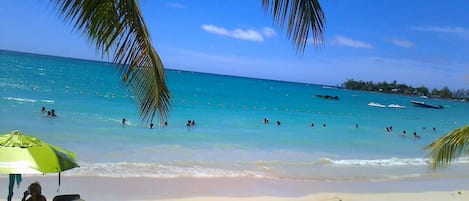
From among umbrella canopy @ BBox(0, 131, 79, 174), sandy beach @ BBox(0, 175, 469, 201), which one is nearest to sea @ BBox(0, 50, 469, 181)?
sandy beach @ BBox(0, 175, 469, 201)

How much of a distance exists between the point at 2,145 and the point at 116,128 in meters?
16.7

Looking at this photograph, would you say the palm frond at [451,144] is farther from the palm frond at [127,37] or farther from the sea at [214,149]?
the sea at [214,149]

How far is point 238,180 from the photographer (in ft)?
39.2

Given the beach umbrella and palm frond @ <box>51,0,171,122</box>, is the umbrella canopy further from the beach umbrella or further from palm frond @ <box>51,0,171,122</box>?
palm frond @ <box>51,0,171,122</box>

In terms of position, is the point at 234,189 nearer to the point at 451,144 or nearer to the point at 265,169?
the point at 265,169

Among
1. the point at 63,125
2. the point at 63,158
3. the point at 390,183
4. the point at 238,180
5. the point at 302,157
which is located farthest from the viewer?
the point at 63,125

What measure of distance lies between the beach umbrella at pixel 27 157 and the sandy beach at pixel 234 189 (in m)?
4.15

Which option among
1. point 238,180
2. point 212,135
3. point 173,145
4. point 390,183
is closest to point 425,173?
point 390,183

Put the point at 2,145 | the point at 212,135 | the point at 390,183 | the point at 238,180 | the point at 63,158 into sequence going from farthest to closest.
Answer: the point at 212,135 < the point at 390,183 < the point at 238,180 < the point at 63,158 < the point at 2,145

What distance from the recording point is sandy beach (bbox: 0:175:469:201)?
381 inches

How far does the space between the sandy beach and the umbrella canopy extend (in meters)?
4.15

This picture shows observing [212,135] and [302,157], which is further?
[212,135]

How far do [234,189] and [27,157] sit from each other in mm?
6616

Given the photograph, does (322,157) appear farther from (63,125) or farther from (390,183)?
(63,125)
